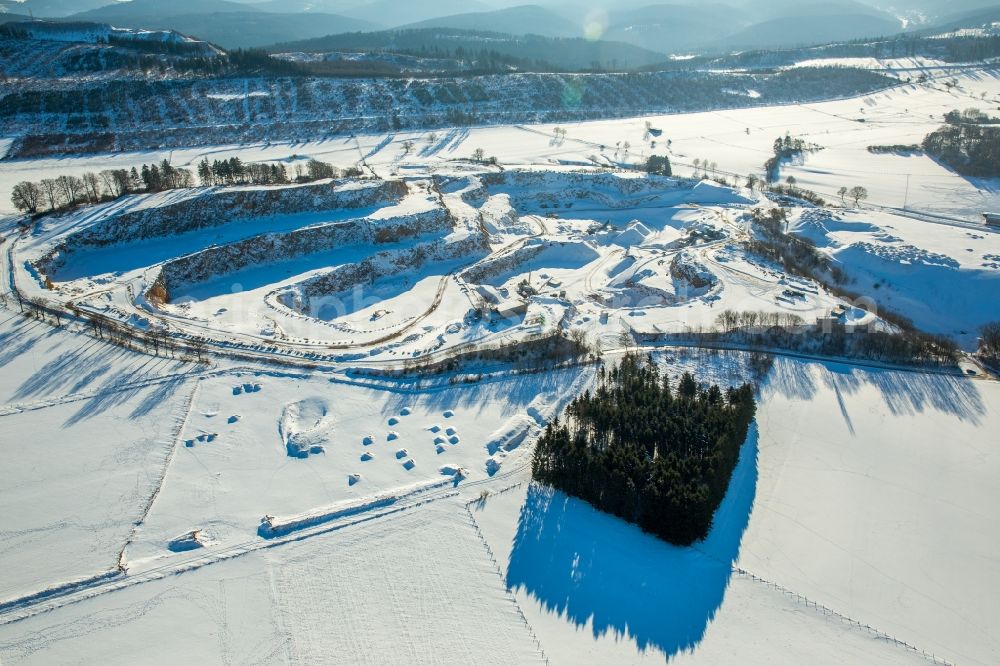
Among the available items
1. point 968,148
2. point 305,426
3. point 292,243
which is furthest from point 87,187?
point 968,148

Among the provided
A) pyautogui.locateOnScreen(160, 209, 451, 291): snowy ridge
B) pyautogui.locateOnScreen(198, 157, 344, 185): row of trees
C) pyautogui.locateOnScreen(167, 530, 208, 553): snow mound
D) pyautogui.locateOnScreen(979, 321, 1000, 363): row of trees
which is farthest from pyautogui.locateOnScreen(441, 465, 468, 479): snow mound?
pyautogui.locateOnScreen(198, 157, 344, 185): row of trees

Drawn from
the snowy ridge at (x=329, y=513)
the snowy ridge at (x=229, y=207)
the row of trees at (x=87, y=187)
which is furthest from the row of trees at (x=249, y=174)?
the snowy ridge at (x=329, y=513)

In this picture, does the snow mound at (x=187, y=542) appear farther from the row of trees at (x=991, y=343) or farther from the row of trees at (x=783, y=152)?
the row of trees at (x=783, y=152)

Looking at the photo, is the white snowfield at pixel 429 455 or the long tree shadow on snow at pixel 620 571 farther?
the long tree shadow on snow at pixel 620 571

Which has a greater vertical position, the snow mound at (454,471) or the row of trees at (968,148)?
the row of trees at (968,148)

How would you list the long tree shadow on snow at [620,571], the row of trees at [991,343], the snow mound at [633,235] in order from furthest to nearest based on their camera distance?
the snow mound at [633,235] → the row of trees at [991,343] → the long tree shadow on snow at [620,571]

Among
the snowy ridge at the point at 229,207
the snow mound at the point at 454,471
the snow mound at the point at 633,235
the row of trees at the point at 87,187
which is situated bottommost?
the snow mound at the point at 454,471

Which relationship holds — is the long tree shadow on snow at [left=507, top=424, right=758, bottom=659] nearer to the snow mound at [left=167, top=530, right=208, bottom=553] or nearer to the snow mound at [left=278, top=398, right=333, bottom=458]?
the snow mound at [left=278, top=398, right=333, bottom=458]

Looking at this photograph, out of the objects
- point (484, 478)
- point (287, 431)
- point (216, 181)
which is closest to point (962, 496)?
point (484, 478)
